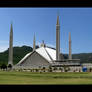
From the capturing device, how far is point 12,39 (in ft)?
104

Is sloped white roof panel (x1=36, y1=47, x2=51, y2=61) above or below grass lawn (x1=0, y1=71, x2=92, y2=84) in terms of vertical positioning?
above

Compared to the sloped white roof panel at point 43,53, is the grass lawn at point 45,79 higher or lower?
lower

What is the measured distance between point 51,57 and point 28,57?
4848 mm

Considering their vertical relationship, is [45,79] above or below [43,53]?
below

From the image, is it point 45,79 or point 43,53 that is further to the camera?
point 43,53

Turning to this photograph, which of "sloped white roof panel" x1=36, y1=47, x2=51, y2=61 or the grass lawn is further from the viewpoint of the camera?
"sloped white roof panel" x1=36, y1=47, x2=51, y2=61

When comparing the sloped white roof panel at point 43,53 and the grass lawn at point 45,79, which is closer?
the grass lawn at point 45,79
